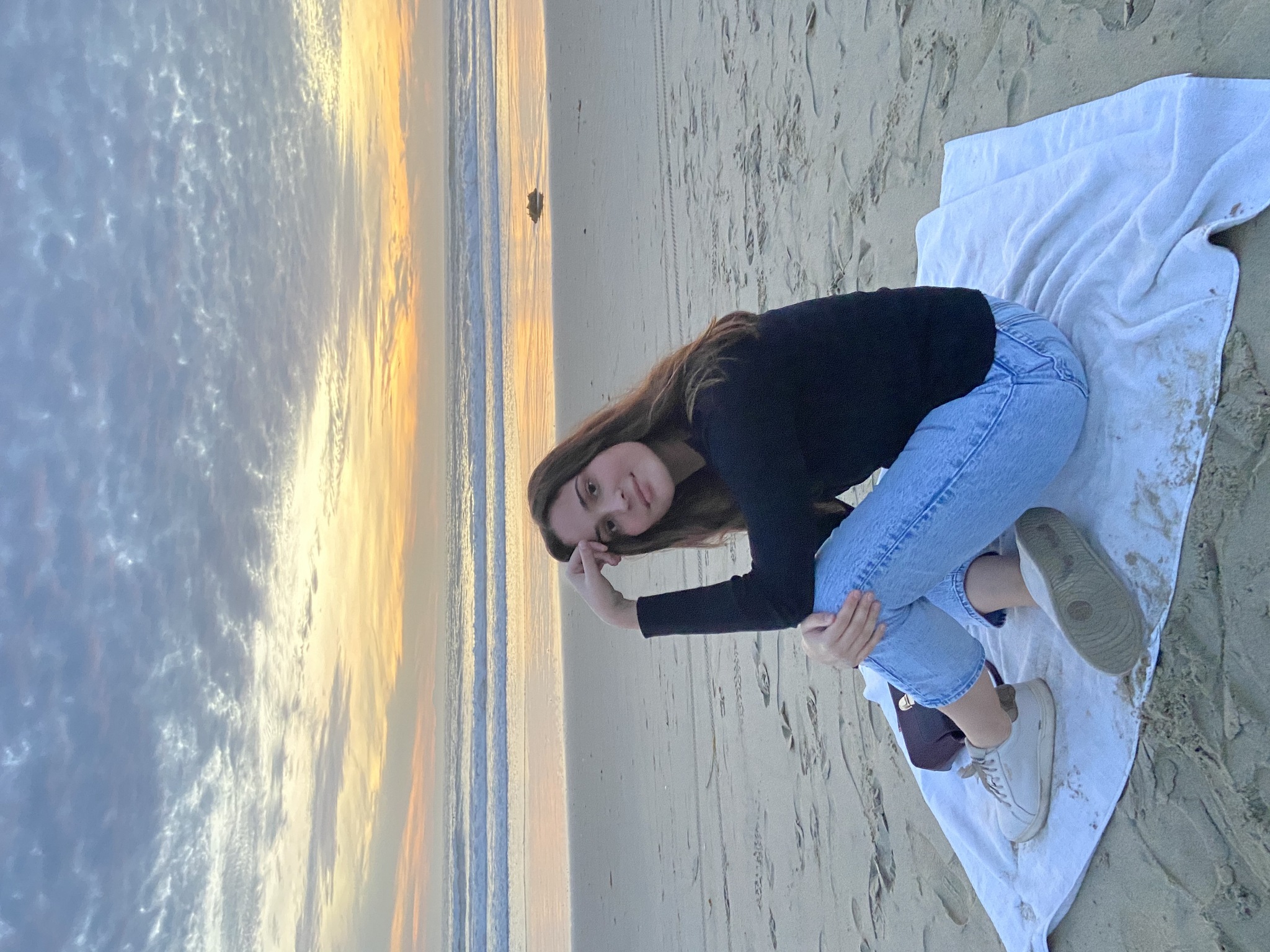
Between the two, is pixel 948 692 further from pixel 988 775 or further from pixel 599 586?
pixel 599 586

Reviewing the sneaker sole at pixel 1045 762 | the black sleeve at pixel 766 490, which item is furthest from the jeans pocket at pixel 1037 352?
the sneaker sole at pixel 1045 762

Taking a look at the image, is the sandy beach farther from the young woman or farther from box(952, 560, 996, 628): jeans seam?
box(952, 560, 996, 628): jeans seam

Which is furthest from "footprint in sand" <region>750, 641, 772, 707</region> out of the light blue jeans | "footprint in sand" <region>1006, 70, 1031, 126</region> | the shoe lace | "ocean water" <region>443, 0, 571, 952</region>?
"ocean water" <region>443, 0, 571, 952</region>

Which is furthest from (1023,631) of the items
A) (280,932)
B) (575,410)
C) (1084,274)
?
(575,410)

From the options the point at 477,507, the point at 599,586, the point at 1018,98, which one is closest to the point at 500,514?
the point at 477,507

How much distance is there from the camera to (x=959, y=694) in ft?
4.72

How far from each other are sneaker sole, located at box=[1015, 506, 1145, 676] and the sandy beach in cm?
6

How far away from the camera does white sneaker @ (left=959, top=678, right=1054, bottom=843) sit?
148 centimetres

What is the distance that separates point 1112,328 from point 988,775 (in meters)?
0.87

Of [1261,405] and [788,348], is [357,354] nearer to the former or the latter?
[788,348]

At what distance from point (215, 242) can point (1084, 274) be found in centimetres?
232

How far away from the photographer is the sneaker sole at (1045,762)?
147cm

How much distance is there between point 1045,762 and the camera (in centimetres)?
148

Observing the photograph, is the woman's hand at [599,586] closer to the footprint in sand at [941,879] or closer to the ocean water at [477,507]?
the footprint in sand at [941,879]
